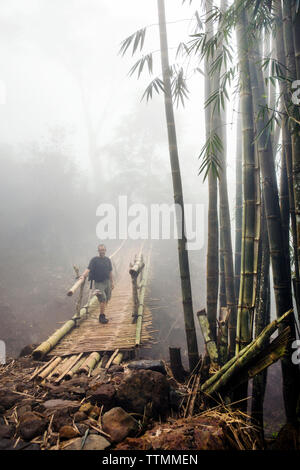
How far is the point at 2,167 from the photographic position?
1498 cm

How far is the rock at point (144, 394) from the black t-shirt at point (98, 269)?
311cm

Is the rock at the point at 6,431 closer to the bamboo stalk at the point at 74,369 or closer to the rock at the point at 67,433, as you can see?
the rock at the point at 67,433

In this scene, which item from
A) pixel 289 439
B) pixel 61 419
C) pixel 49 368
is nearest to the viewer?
pixel 289 439

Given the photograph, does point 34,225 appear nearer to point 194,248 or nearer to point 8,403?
point 194,248

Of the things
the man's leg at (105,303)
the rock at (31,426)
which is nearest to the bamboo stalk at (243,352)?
the rock at (31,426)

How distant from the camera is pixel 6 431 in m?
2.12

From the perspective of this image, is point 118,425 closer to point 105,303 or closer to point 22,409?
point 22,409

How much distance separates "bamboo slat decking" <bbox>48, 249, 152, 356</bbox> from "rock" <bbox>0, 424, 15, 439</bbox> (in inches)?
79.1

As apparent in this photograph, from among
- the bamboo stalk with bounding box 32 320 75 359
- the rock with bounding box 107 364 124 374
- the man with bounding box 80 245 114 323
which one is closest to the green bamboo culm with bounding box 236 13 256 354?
the rock with bounding box 107 364 124 374

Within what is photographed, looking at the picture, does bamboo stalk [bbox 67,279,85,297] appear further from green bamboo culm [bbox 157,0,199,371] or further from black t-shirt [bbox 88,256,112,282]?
green bamboo culm [bbox 157,0,199,371]

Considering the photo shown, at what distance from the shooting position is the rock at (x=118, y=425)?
2006 mm

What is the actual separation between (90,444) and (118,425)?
244 millimetres

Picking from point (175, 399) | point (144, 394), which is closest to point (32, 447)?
point (144, 394)
